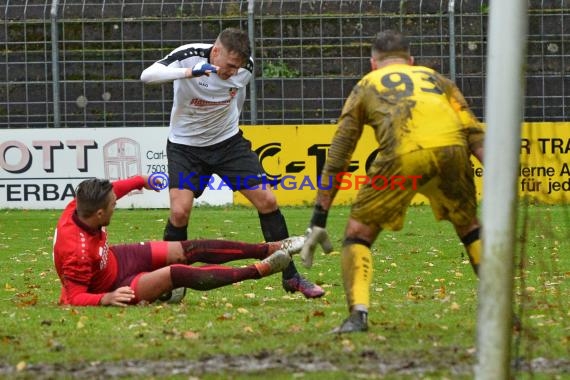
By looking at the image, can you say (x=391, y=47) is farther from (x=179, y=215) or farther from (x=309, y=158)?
(x=309, y=158)

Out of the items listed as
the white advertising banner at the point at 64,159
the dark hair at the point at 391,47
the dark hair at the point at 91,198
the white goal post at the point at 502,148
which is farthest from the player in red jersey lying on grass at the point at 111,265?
the white advertising banner at the point at 64,159

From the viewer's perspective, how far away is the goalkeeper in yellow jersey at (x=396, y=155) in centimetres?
802

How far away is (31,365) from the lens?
7.02 m

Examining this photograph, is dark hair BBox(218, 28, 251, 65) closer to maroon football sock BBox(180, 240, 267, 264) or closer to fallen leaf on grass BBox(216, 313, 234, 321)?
maroon football sock BBox(180, 240, 267, 264)

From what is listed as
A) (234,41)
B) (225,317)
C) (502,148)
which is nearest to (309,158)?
(234,41)

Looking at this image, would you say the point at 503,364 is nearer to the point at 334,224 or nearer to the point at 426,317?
the point at 426,317

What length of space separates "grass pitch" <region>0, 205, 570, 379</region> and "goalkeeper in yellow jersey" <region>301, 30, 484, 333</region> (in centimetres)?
48

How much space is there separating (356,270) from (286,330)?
1.93 feet

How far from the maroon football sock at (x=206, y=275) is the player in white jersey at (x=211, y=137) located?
3.97ft

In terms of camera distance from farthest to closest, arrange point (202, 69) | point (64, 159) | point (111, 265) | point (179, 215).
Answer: point (64, 159) < point (179, 215) < point (202, 69) < point (111, 265)

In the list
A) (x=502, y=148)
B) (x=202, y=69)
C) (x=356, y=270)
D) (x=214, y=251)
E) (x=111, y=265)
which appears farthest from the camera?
(x=202, y=69)

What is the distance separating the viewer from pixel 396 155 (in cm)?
802

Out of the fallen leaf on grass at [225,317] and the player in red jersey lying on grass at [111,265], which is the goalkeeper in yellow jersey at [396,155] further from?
the player in red jersey lying on grass at [111,265]

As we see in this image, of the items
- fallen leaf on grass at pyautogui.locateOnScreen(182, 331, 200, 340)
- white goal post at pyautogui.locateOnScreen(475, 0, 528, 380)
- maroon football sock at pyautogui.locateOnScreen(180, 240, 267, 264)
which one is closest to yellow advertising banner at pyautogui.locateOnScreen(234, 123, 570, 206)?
maroon football sock at pyautogui.locateOnScreen(180, 240, 267, 264)
